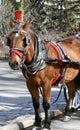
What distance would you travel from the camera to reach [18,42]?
4.79 meters

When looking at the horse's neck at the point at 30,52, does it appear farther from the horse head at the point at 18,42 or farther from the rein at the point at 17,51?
the rein at the point at 17,51

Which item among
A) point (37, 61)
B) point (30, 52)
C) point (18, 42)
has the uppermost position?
point (18, 42)

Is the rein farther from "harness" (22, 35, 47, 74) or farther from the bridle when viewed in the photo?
"harness" (22, 35, 47, 74)

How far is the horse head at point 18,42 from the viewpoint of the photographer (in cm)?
471

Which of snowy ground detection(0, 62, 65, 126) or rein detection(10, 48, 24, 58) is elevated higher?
rein detection(10, 48, 24, 58)

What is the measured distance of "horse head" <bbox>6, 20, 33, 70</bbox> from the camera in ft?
15.5

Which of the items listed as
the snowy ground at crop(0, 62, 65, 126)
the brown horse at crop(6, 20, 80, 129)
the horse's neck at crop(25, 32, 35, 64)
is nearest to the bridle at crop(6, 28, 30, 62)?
the brown horse at crop(6, 20, 80, 129)

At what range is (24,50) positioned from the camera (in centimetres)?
482

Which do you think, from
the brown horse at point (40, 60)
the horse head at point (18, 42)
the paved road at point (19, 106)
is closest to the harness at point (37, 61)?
the brown horse at point (40, 60)

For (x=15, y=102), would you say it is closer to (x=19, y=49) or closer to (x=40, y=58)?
(x=40, y=58)

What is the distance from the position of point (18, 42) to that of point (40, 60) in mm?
516

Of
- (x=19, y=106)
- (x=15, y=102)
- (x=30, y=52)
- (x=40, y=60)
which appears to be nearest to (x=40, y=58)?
(x=40, y=60)

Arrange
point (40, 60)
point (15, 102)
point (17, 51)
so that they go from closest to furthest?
point (17, 51) → point (40, 60) → point (15, 102)

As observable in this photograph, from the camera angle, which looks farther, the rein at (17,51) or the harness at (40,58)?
the harness at (40,58)
